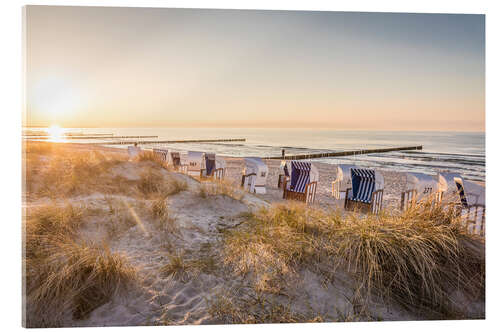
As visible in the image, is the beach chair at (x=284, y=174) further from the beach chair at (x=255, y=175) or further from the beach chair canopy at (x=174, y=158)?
the beach chair canopy at (x=174, y=158)

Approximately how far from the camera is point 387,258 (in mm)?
2564

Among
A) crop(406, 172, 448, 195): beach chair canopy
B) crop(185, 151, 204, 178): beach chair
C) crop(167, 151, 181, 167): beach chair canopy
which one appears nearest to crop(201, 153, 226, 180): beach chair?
crop(185, 151, 204, 178): beach chair

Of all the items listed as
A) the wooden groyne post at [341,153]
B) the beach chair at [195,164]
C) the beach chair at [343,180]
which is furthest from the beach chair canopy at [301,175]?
the wooden groyne post at [341,153]

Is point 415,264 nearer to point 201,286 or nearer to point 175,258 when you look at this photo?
point 201,286

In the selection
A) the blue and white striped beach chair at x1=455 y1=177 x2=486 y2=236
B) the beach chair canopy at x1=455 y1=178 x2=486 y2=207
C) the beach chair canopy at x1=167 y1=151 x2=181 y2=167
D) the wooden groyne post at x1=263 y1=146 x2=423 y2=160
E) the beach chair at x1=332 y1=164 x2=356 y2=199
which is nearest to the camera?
the blue and white striped beach chair at x1=455 y1=177 x2=486 y2=236

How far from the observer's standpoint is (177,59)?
13.1ft

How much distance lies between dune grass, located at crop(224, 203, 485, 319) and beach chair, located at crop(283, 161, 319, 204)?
4.03 metres

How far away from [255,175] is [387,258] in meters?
5.98

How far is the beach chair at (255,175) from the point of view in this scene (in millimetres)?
8305

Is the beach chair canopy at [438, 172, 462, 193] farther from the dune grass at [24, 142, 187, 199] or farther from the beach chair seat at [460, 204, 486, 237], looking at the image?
the dune grass at [24, 142, 187, 199]

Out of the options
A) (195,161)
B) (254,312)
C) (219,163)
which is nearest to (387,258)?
(254,312)

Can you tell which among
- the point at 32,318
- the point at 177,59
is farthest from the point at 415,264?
the point at 177,59

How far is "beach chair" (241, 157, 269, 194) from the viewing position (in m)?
8.30

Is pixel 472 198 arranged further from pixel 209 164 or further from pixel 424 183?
pixel 209 164
